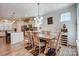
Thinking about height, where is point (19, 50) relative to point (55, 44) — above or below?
below

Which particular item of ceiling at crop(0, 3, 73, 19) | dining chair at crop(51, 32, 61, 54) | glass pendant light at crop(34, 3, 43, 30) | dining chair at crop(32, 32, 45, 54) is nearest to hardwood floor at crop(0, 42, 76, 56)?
dining chair at crop(51, 32, 61, 54)

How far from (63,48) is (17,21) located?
1.10 m

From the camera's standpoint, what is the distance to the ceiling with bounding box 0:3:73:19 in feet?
7.43

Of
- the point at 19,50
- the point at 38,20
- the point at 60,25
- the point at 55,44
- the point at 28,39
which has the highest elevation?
the point at 38,20

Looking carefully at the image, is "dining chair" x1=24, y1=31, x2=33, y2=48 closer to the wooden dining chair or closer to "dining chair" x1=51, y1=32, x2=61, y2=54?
the wooden dining chair

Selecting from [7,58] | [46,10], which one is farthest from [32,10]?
[7,58]

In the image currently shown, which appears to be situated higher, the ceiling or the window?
the ceiling

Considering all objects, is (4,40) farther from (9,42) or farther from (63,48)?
(63,48)

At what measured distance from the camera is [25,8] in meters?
2.30

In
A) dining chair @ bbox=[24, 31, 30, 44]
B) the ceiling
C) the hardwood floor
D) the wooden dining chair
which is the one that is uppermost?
the ceiling

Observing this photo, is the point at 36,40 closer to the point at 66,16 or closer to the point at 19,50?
the point at 19,50

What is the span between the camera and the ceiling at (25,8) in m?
2.26

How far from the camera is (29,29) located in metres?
2.34

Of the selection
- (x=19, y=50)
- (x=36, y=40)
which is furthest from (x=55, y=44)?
(x=19, y=50)
